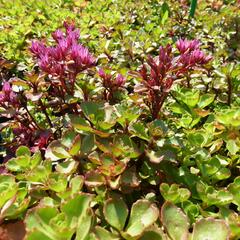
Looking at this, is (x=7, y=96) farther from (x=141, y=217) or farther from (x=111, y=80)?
(x=141, y=217)

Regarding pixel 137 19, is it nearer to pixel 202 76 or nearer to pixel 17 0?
pixel 17 0

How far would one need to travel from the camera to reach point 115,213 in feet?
3.42

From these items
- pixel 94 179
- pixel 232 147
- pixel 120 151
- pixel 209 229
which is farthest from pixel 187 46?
pixel 209 229

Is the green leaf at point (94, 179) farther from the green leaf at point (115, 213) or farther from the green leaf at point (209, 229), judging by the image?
the green leaf at point (209, 229)

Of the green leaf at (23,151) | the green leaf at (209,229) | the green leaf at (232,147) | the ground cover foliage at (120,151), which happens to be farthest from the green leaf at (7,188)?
the green leaf at (232,147)

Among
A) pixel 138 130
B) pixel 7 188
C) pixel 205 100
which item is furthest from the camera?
pixel 205 100

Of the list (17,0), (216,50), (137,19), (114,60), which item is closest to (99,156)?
(114,60)

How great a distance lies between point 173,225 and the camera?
3.34ft

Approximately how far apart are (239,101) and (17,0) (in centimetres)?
177

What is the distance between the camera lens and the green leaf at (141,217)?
1006 mm

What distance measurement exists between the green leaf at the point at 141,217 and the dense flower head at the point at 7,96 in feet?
1.92

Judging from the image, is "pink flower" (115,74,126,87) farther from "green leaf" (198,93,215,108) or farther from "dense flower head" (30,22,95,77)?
"green leaf" (198,93,215,108)

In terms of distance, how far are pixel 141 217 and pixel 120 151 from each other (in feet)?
0.70

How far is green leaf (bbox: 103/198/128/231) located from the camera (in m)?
1.02
